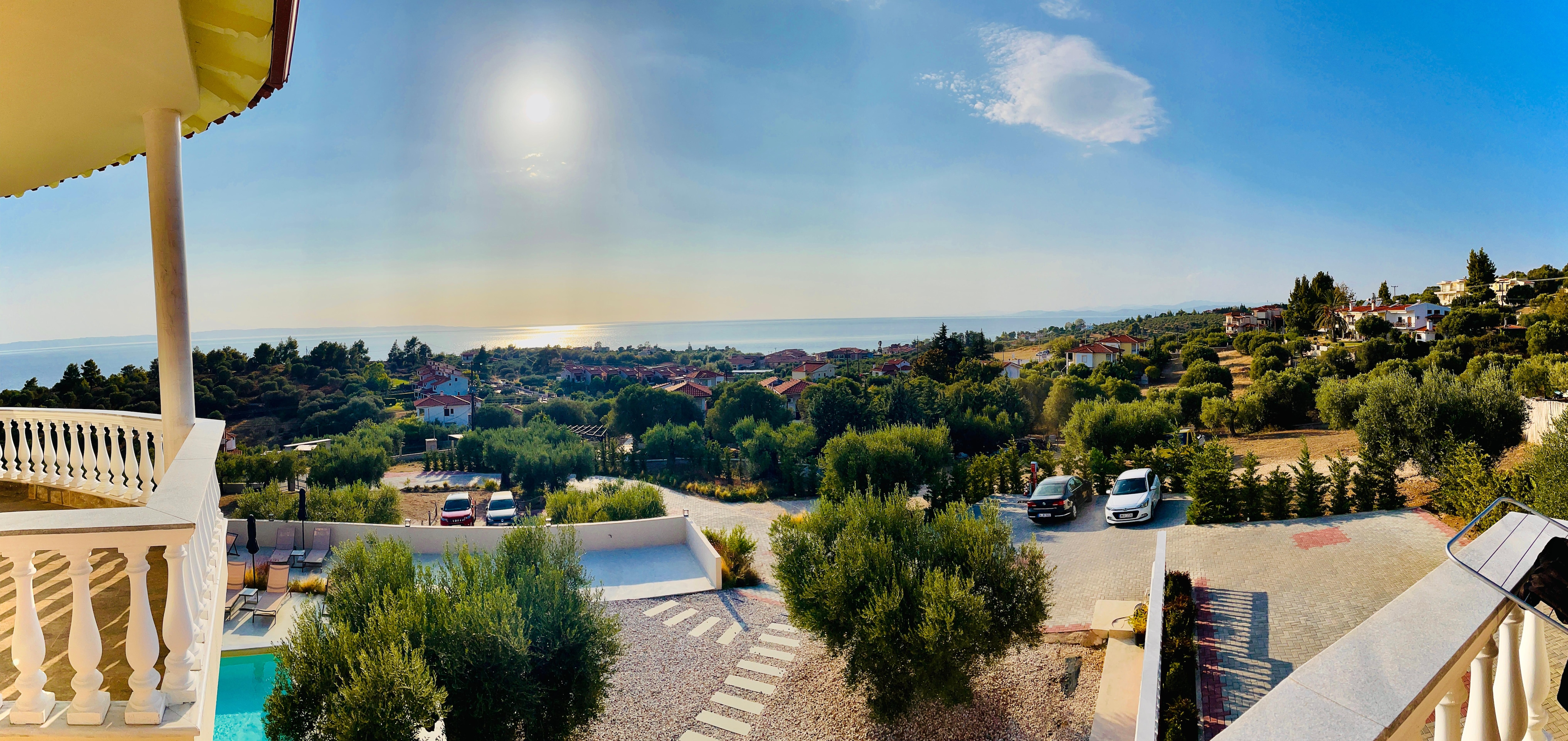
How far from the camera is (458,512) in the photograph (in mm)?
19031

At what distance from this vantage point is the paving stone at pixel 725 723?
751cm

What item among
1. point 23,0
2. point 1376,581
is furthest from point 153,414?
point 1376,581

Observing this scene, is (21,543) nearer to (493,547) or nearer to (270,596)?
(270,596)

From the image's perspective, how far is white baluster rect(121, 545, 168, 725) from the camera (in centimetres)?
231

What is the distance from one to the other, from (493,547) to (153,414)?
725 cm

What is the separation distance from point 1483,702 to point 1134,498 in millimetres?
14453

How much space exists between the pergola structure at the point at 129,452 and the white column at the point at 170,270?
10mm

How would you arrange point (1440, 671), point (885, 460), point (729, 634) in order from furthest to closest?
point (885, 460)
point (729, 634)
point (1440, 671)

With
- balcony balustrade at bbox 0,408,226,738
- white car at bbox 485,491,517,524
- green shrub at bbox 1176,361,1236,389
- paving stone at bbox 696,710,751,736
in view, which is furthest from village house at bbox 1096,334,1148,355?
balcony balustrade at bbox 0,408,226,738

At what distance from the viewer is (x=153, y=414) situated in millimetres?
5508

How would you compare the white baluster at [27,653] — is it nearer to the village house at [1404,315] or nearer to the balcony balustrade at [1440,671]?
the balcony balustrade at [1440,671]

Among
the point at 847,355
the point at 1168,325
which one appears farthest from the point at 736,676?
the point at 1168,325

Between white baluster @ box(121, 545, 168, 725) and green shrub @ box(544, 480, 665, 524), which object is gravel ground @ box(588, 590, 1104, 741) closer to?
green shrub @ box(544, 480, 665, 524)

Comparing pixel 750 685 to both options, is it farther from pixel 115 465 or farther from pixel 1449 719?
pixel 1449 719
